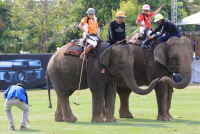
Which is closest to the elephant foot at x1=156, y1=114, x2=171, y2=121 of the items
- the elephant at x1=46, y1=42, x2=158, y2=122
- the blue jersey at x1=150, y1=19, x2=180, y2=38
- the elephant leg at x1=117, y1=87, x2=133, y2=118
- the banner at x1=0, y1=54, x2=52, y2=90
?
the elephant at x1=46, y1=42, x2=158, y2=122

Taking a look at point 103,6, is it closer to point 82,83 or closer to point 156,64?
point 156,64

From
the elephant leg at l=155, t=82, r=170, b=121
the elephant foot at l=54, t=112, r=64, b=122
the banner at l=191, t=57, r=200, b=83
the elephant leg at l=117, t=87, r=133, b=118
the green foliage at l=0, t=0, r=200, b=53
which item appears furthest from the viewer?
the green foliage at l=0, t=0, r=200, b=53

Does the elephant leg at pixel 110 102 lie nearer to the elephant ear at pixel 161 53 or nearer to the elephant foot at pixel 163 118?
the elephant foot at pixel 163 118

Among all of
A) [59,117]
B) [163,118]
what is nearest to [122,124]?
[163,118]

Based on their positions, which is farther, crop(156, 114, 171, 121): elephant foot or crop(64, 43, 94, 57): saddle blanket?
A: crop(64, 43, 94, 57): saddle blanket

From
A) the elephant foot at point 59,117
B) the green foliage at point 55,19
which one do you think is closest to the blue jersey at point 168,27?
the elephant foot at point 59,117

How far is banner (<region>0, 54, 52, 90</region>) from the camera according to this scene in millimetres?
30016

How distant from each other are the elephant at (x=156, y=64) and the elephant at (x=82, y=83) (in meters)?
0.44

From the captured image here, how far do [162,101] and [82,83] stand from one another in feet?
8.42

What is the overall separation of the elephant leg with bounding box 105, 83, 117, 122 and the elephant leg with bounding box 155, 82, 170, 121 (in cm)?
144

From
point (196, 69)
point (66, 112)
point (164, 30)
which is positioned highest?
point (164, 30)

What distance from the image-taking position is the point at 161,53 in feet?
48.2

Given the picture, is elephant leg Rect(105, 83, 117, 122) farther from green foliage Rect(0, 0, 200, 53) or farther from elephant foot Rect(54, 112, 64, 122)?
green foliage Rect(0, 0, 200, 53)

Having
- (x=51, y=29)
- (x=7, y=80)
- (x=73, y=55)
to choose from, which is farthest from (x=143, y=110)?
(x=51, y=29)
